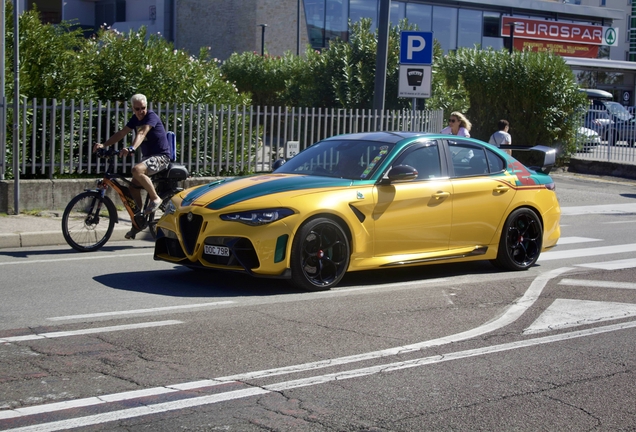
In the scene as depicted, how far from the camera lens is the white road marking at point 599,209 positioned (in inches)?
675

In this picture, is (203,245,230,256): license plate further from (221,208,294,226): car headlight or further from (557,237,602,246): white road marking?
(557,237,602,246): white road marking

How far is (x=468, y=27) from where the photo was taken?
55969 mm

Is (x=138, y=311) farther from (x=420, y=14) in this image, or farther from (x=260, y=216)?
(x=420, y=14)

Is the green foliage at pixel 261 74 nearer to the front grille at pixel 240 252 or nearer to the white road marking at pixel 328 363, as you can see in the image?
the front grille at pixel 240 252

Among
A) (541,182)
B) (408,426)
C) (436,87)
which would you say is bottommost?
(408,426)

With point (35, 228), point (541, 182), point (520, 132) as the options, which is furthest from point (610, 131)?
point (35, 228)

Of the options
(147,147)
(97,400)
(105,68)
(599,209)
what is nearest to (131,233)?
(147,147)

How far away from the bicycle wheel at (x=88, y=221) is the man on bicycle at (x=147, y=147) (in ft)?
1.32

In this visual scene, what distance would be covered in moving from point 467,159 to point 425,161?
641 mm

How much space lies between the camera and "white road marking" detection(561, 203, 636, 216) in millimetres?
17156

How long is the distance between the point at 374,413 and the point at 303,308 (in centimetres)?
279

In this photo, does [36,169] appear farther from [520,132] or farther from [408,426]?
[520,132]

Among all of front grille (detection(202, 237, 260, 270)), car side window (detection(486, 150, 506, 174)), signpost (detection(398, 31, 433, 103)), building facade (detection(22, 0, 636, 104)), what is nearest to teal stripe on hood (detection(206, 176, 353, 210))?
front grille (detection(202, 237, 260, 270))

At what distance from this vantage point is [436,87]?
22.4m
